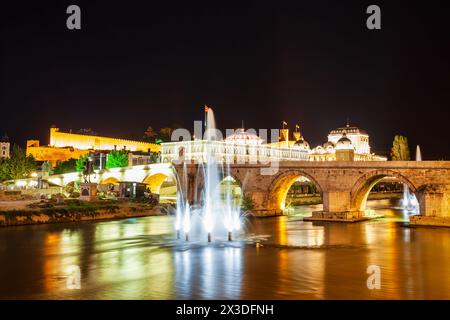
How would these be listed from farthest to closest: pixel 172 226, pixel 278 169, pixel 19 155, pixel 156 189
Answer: pixel 19 155
pixel 156 189
pixel 278 169
pixel 172 226

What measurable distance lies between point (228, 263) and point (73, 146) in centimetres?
7691

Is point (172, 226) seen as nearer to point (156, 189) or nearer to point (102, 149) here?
point (156, 189)

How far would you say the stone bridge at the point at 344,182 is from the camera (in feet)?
85.4

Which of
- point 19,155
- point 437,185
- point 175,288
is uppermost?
point 19,155

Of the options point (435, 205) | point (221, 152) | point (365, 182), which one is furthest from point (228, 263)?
point (221, 152)

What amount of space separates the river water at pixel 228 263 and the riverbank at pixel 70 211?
4.29 feet

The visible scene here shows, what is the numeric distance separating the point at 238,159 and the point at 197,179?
36283 millimetres

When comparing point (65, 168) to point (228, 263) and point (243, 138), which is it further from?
point (228, 263)

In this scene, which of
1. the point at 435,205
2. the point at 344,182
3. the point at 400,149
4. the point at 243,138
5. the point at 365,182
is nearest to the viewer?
the point at 435,205

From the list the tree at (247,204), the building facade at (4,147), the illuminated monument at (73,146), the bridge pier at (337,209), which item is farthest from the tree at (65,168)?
the bridge pier at (337,209)

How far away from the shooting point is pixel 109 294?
1220 cm

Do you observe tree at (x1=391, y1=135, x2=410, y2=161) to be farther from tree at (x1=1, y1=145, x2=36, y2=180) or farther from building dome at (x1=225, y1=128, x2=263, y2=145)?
tree at (x1=1, y1=145, x2=36, y2=180)

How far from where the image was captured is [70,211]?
29641mm

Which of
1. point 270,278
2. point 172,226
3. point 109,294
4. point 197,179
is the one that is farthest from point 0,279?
point 197,179
